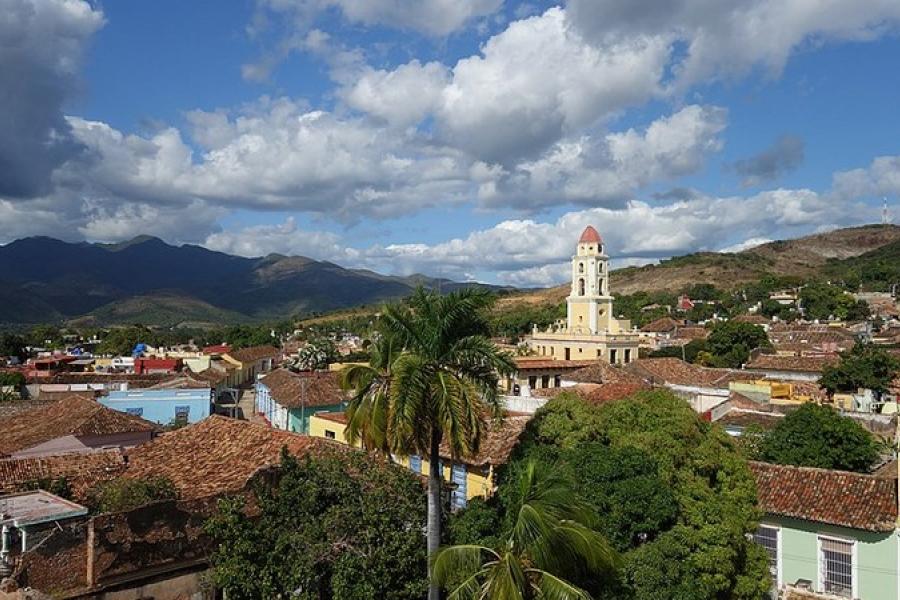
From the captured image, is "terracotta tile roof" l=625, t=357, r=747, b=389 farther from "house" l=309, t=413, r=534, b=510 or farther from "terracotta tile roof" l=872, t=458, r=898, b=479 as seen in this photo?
"house" l=309, t=413, r=534, b=510

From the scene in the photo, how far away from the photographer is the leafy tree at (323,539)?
35.2 ft

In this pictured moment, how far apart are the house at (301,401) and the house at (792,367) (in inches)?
958

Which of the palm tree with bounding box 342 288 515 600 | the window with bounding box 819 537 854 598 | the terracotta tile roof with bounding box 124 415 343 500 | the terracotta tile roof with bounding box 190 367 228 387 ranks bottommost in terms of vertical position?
the window with bounding box 819 537 854 598

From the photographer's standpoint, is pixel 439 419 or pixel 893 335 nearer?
pixel 439 419

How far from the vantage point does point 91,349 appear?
90.2 metres

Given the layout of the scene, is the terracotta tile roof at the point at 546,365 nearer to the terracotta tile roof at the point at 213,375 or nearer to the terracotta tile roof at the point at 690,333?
the terracotta tile roof at the point at 213,375

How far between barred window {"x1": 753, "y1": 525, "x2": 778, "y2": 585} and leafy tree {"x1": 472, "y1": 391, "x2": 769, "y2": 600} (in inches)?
86.8

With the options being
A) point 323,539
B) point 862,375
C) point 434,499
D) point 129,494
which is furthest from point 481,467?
point 862,375

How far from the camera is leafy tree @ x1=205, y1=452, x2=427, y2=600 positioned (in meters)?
10.7

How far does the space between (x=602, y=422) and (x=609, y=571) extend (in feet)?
18.5

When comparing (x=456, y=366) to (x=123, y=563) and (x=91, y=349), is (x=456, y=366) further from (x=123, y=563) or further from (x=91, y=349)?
(x=91, y=349)

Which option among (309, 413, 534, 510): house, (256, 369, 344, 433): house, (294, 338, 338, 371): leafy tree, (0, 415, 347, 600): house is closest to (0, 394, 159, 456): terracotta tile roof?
(256, 369, 344, 433): house

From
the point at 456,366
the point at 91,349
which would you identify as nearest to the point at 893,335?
the point at 456,366

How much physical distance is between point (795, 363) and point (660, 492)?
1393 inches
